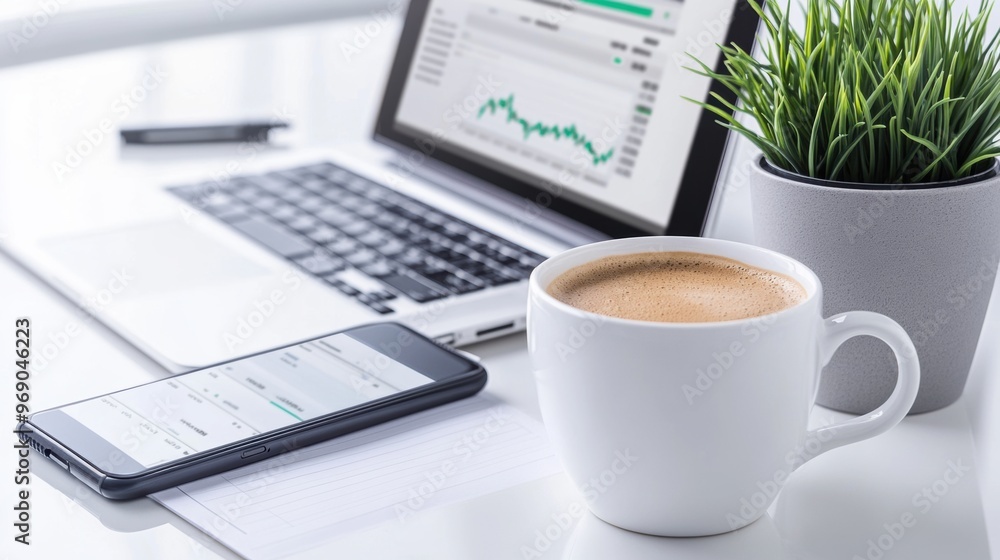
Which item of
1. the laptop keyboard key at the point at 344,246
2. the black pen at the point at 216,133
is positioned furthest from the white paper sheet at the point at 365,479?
the black pen at the point at 216,133

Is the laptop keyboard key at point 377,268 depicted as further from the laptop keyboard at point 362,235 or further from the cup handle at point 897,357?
the cup handle at point 897,357

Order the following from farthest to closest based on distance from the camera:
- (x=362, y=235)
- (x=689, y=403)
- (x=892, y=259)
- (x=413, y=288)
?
(x=362, y=235) → (x=413, y=288) → (x=892, y=259) → (x=689, y=403)

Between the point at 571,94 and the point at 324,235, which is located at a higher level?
the point at 571,94

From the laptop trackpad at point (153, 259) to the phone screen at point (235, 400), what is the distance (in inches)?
6.3

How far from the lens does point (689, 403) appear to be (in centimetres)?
38

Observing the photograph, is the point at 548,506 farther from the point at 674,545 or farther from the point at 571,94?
the point at 571,94

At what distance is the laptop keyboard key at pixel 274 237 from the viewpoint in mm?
742

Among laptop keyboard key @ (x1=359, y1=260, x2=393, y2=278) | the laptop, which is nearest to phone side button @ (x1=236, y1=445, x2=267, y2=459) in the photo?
the laptop

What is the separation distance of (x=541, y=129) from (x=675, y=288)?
40 cm

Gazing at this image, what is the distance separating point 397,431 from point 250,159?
0.58 metres

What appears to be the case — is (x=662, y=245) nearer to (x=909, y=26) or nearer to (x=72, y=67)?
(x=909, y=26)

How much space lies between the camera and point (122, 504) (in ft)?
1.47

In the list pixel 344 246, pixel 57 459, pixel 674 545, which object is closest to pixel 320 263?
pixel 344 246

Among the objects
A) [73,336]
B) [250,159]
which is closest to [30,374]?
[73,336]
